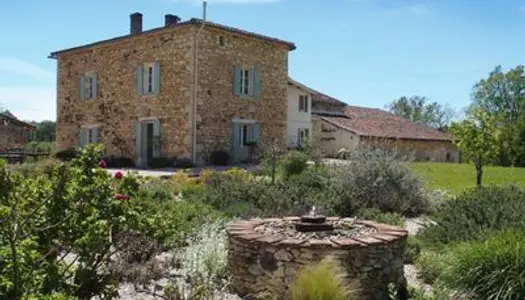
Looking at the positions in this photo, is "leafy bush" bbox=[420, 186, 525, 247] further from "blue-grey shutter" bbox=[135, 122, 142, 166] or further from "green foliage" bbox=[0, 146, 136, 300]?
"blue-grey shutter" bbox=[135, 122, 142, 166]

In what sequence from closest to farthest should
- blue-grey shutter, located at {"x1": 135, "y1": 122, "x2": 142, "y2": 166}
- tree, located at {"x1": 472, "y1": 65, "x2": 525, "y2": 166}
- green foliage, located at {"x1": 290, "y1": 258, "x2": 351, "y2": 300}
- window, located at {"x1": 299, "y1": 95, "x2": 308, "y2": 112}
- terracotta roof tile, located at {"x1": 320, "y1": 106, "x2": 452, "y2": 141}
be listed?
green foliage, located at {"x1": 290, "y1": 258, "x2": 351, "y2": 300}
blue-grey shutter, located at {"x1": 135, "y1": 122, "x2": 142, "y2": 166}
window, located at {"x1": 299, "y1": 95, "x2": 308, "y2": 112}
terracotta roof tile, located at {"x1": 320, "y1": 106, "x2": 452, "y2": 141}
tree, located at {"x1": 472, "y1": 65, "x2": 525, "y2": 166}

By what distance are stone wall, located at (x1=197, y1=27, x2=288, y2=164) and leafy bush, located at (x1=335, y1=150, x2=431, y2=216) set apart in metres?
10.7

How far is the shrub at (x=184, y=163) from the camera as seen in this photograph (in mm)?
19969

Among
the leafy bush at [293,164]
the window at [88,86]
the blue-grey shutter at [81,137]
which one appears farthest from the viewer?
the blue-grey shutter at [81,137]

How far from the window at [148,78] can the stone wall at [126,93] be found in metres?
0.21

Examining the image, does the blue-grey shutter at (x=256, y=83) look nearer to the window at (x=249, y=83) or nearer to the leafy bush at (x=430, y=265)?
the window at (x=249, y=83)

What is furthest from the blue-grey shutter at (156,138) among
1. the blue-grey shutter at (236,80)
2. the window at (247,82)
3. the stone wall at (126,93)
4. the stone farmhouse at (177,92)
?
the window at (247,82)

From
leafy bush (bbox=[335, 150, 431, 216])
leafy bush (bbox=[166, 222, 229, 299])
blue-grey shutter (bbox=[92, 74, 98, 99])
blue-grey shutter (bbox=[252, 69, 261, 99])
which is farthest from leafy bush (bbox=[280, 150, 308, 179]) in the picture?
blue-grey shutter (bbox=[92, 74, 98, 99])

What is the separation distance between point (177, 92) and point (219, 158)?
3029mm

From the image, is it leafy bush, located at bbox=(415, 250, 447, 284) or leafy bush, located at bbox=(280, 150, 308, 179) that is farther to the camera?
leafy bush, located at bbox=(280, 150, 308, 179)

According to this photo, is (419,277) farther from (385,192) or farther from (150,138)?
(150,138)

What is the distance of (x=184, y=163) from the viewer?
2012 centimetres

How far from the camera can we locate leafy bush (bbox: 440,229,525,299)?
436cm

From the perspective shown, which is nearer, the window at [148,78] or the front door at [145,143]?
the window at [148,78]
